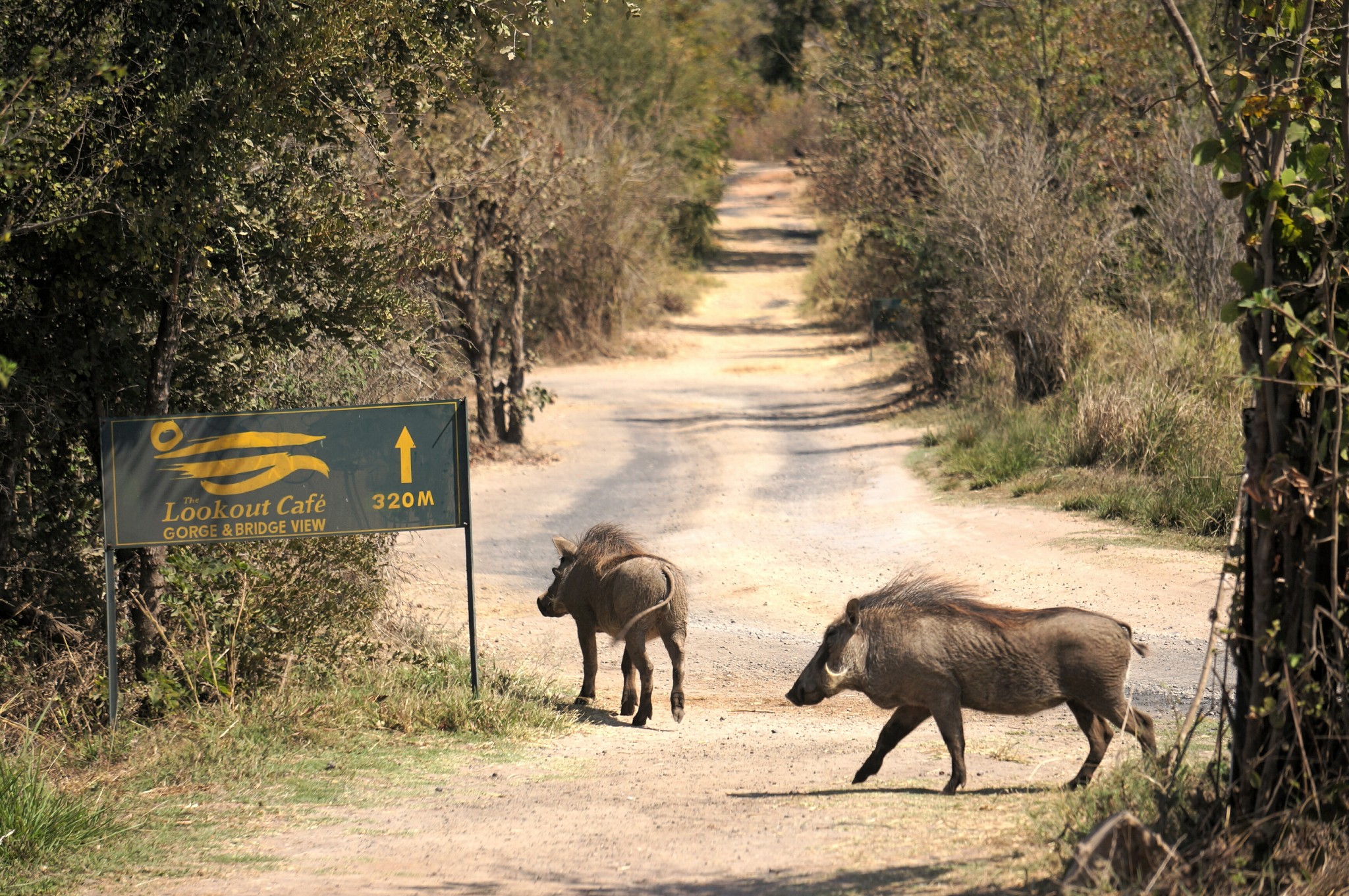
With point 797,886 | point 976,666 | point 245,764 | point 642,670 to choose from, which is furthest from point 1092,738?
point 245,764

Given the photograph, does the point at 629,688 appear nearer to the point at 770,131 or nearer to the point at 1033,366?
the point at 1033,366

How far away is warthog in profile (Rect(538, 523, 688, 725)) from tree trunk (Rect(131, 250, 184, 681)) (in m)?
2.37

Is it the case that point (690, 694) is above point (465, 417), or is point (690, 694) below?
below

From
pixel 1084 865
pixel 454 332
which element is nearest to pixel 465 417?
pixel 1084 865

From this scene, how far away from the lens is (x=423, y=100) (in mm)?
8594

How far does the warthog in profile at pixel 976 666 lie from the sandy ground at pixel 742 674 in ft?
0.91

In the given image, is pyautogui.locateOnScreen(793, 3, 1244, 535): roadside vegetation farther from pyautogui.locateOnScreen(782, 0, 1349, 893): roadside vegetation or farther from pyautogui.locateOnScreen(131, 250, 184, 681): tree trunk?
pyautogui.locateOnScreen(131, 250, 184, 681): tree trunk

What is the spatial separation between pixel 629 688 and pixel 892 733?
2.24 meters

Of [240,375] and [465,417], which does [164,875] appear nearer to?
[465,417]

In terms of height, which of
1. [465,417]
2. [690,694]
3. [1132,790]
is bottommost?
[690,694]

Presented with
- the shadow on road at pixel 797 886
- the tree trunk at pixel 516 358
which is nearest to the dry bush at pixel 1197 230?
the tree trunk at pixel 516 358

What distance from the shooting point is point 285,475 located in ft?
23.9

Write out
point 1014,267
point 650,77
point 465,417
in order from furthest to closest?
point 650,77 → point 1014,267 → point 465,417

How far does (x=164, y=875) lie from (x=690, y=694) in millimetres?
4277
